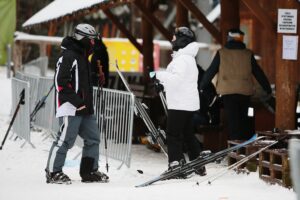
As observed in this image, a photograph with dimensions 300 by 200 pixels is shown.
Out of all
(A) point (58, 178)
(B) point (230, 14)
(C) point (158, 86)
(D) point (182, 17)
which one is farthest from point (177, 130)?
(D) point (182, 17)

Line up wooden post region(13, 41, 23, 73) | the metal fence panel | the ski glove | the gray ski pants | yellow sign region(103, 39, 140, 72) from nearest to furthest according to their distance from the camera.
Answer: the gray ski pants < the ski glove < the metal fence panel < wooden post region(13, 41, 23, 73) < yellow sign region(103, 39, 140, 72)

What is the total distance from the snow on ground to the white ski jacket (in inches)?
34.7

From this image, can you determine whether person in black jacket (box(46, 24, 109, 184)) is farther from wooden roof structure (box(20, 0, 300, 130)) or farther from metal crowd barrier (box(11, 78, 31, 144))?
metal crowd barrier (box(11, 78, 31, 144))

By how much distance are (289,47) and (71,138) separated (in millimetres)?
2712

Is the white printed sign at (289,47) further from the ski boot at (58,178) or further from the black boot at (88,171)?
the ski boot at (58,178)

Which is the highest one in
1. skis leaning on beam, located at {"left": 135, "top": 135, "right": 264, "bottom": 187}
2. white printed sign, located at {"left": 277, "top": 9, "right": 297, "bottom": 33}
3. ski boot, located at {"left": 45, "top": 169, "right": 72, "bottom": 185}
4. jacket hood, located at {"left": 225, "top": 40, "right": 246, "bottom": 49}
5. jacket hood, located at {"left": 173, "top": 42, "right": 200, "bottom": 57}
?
white printed sign, located at {"left": 277, "top": 9, "right": 297, "bottom": 33}

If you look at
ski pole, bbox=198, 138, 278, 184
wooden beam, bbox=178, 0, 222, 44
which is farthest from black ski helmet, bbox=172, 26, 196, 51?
wooden beam, bbox=178, 0, 222, 44

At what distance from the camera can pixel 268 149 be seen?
909 cm

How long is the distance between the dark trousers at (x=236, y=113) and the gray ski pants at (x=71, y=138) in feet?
7.51

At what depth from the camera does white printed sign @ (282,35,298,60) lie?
9.48m

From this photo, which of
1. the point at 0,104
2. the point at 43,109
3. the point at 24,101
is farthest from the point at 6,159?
the point at 0,104

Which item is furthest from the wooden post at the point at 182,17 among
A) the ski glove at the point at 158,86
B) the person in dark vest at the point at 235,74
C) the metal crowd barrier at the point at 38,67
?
the metal crowd barrier at the point at 38,67

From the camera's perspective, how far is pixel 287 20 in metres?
9.49

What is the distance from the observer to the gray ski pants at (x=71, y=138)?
903 centimetres
